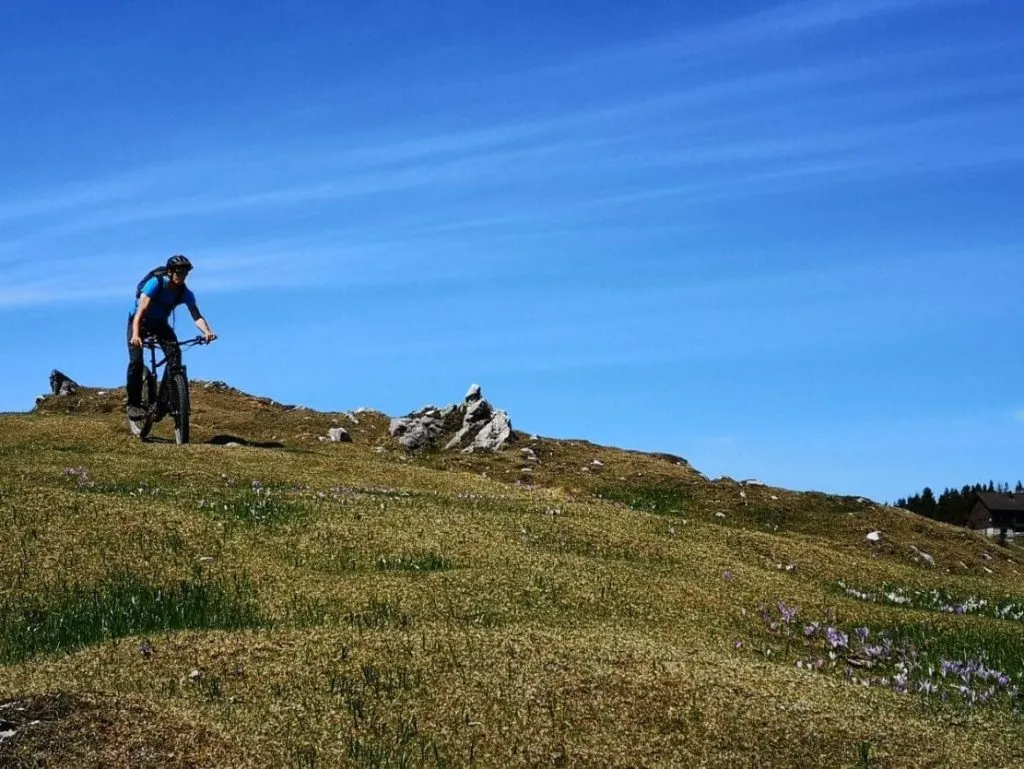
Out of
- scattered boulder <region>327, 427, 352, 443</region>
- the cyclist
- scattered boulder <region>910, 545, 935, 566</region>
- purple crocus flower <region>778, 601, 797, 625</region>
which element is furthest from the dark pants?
Answer: scattered boulder <region>910, 545, 935, 566</region>

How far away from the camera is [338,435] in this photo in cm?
4631

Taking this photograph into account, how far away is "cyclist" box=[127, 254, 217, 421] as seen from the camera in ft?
109

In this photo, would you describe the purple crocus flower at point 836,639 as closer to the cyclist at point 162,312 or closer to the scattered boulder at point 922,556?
the scattered boulder at point 922,556

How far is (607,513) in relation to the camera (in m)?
25.3

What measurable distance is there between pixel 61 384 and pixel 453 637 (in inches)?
1906

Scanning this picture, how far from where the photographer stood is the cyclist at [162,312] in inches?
1307

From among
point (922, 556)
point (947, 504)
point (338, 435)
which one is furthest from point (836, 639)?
point (947, 504)

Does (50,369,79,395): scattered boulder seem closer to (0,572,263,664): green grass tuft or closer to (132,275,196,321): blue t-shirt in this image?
(132,275,196,321): blue t-shirt

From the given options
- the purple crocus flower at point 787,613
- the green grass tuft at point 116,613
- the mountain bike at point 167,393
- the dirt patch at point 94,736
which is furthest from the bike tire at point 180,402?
the dirt patch at point 94,736

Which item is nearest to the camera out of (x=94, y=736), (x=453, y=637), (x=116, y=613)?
(x=94, y=736)

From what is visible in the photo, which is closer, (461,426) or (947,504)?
(461,426)

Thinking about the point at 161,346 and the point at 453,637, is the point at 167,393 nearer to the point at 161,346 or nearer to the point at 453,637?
the point at 161,346

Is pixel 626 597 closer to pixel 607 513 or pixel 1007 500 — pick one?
pixel 607 513

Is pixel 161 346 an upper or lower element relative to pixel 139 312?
lower
